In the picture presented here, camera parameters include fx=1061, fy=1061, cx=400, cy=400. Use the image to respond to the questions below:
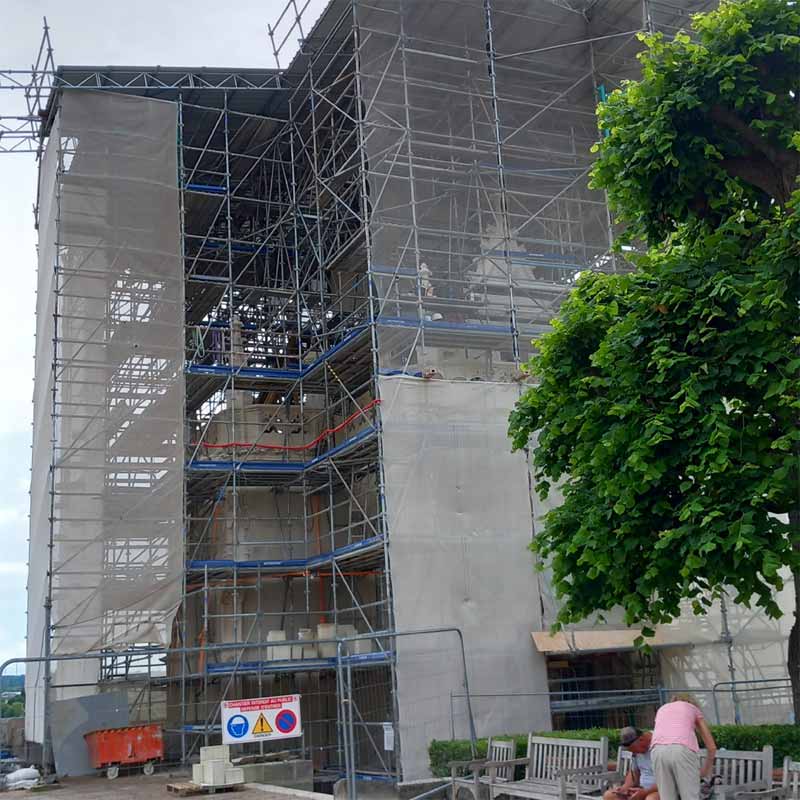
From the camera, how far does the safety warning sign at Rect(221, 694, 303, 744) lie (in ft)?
51.1

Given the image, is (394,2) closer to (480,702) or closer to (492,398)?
(492,398)

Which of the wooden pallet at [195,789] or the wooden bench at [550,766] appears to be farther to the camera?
the wooden pallet at [195,789]

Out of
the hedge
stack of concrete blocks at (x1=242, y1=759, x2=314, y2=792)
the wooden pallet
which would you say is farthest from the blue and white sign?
the hedge

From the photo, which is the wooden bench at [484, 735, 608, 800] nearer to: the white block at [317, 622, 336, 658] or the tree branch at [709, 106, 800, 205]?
the tree branch at [709, 106, 800, 205]

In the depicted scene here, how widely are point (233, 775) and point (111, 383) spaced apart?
9358mm

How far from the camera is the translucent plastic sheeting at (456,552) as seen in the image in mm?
18953

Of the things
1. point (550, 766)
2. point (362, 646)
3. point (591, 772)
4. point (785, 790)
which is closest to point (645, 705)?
point (362, 646)

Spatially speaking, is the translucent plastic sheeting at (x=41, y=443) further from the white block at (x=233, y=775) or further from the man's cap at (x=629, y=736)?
the man's cap at (x=629, y=736)

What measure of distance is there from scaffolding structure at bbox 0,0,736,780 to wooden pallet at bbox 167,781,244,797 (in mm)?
3541

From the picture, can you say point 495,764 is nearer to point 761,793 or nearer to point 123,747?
point 761,793

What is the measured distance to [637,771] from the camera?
10758 mm

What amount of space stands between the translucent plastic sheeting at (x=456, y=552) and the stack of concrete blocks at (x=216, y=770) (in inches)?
121

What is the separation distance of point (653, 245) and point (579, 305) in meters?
1.28

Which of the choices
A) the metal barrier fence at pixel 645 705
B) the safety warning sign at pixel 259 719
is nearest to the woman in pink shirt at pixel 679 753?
the safety warning sign at pixel 259 719
